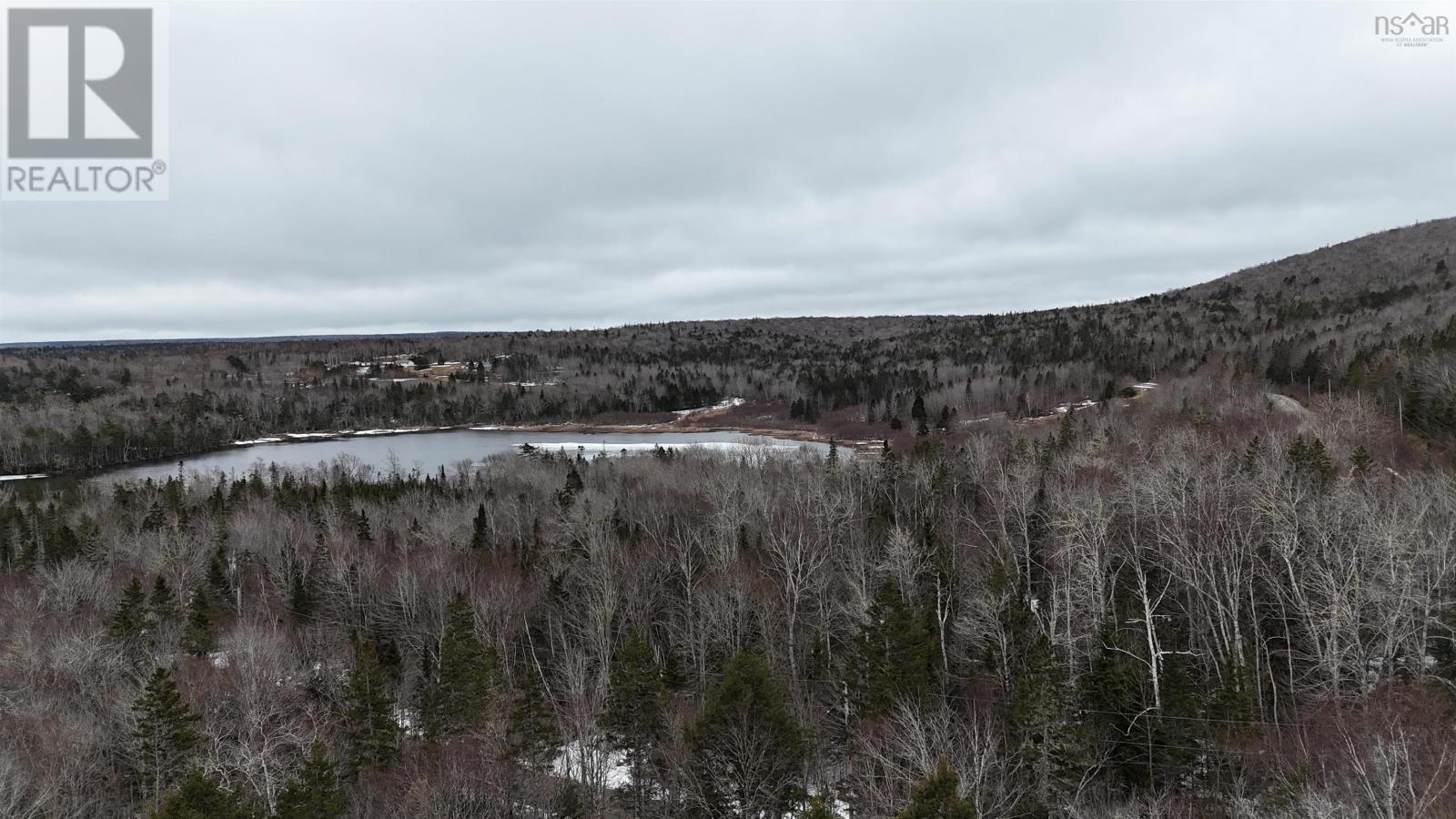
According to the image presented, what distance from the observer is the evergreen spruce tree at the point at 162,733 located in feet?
86.7

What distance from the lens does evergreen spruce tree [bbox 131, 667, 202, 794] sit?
2642cm

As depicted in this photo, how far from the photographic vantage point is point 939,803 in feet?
51.4

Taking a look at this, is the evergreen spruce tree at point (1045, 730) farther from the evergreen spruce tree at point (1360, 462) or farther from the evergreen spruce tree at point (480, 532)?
the evergreen spruce tree at point (480, 532)

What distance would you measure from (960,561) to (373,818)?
35678mm

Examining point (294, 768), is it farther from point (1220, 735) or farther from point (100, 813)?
point (1220, 735)

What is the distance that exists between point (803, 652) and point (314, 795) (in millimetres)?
26167

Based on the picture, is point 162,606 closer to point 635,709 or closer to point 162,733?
point 162,733

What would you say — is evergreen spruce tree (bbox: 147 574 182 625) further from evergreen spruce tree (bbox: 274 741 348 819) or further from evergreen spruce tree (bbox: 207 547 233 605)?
evergreen spruce tree (bbox: 274 741 348 819)

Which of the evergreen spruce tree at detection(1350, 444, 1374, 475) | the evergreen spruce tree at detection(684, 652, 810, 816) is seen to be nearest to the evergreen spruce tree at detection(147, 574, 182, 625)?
the evergreen spruce tree at detection(684, 652, 810, 816)

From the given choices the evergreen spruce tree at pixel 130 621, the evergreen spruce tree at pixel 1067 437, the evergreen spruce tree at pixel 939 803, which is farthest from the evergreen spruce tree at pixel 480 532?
the evergreen spruce tree at pixel 1067 437

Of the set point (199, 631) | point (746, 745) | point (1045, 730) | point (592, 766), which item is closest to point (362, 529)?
point (199, 631)

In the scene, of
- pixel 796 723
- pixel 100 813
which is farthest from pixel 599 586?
pixel 100 813

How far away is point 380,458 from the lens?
13450cm

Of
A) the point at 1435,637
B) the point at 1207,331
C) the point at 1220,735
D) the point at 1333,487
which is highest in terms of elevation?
the point at 1207,331
